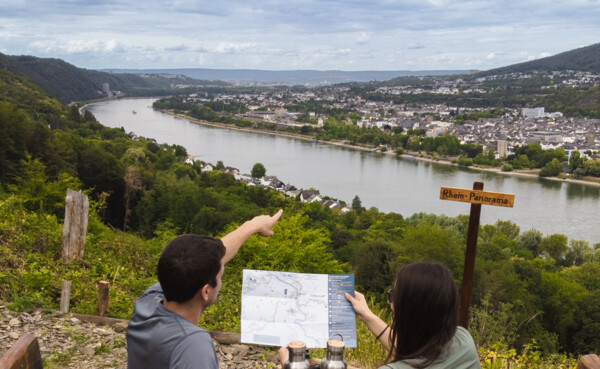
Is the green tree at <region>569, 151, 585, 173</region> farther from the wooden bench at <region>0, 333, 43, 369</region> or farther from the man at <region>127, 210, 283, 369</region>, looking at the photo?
the wooden bench at <region>0, 333, 43, 369</region>

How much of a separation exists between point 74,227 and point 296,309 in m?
2.45

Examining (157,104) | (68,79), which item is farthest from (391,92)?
(68,79)

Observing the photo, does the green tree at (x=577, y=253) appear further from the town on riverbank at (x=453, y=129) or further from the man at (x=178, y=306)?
the man at (x=178, y=306)

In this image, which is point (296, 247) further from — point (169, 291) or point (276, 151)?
point (276, 151)

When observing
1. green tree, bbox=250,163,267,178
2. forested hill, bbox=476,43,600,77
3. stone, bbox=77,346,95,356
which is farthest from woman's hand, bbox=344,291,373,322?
forested hill, bbox=476,43,600,77

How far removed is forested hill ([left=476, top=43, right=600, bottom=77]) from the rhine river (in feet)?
229

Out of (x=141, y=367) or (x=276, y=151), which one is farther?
(x=276, y=151)

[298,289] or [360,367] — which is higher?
[298,289]

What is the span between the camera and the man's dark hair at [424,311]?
31.1 inches

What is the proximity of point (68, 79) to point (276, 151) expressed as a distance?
36868 millimetres

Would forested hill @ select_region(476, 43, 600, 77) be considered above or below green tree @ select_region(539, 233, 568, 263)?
above

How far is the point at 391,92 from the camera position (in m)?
88.6

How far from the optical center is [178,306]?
842 millimetres

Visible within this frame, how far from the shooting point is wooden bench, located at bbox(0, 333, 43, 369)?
81 cm
